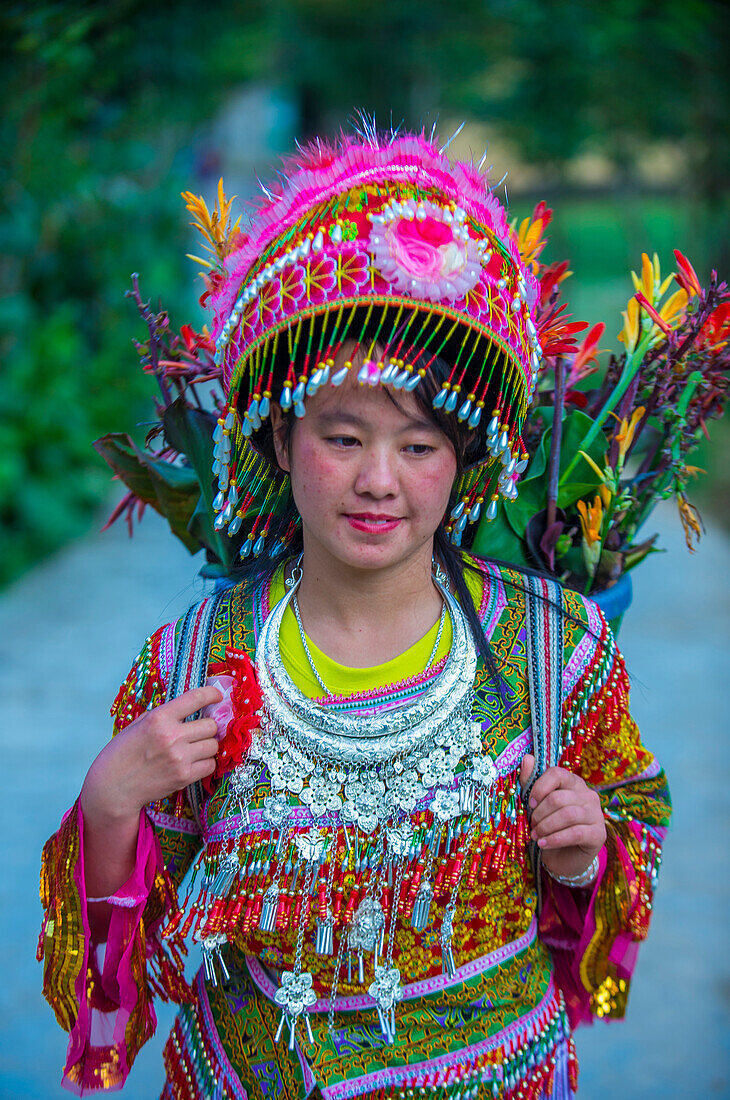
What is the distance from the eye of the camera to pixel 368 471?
4.43 feet

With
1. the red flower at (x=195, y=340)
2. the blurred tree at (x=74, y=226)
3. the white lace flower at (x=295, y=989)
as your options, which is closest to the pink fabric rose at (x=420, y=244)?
the red flower at (x=195, y=340)

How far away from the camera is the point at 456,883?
4.73 feet

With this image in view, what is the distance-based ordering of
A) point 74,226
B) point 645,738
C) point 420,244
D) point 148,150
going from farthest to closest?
1. point 148,150
2. point 74,226
3. point 645,738
4. point 420,244

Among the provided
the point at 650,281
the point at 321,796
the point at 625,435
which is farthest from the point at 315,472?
the point at 650,281

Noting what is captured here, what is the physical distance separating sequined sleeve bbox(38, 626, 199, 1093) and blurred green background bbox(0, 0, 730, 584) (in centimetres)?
214

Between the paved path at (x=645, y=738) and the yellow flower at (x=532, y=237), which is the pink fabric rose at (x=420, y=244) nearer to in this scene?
the yellow flower at (x=532, y=237)

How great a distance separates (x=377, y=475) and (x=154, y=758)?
0.50 meters

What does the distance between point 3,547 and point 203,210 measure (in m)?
5.32

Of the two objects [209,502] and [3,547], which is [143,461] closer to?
[209,502]

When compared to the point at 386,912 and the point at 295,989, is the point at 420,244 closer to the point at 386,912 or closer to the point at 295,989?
the point at 386,912

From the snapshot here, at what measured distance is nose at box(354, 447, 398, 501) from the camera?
134 centimetres

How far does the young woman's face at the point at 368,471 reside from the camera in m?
1.35

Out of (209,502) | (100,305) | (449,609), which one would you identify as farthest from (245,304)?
(100,305)

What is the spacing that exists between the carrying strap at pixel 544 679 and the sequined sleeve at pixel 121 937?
A: 1.81 feet
